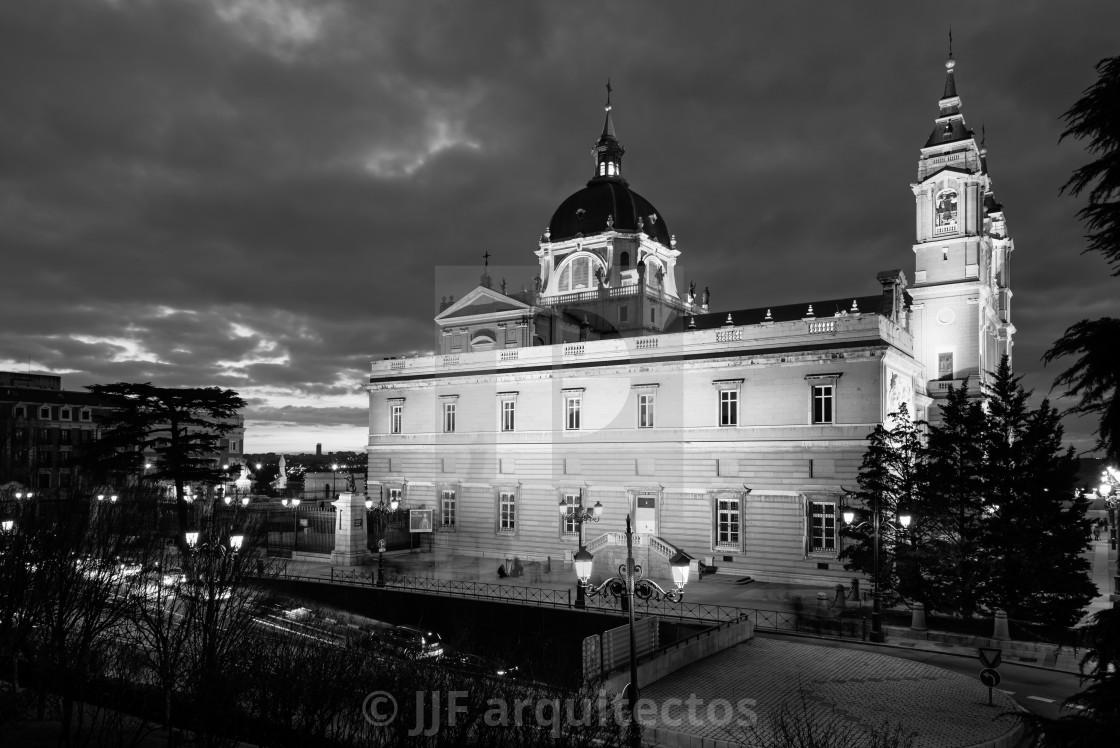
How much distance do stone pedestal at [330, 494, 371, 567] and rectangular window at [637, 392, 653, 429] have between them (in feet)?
46.7

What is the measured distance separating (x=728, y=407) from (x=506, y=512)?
526 inches

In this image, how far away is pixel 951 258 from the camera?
159 feet

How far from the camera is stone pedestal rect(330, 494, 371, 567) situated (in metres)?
38.8

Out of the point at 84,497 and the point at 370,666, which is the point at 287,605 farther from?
the point at 370,666

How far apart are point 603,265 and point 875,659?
43654mm

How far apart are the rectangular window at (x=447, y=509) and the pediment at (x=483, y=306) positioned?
1391 centimetres

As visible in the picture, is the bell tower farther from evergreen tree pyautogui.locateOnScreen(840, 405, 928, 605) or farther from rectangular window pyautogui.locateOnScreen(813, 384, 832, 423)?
evergreen tree pyautogui.locateOnScreen(840, 405, 928, 605)

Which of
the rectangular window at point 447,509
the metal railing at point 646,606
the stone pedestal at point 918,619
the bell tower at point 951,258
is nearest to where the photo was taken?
the stone pedestal at point 918,619

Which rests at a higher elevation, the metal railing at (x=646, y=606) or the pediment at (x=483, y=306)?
the pediment at (x=483, y=306)

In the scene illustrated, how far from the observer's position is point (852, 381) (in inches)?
1357

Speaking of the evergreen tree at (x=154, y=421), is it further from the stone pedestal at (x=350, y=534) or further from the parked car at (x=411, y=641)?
the parked car at (x=411, y=641)

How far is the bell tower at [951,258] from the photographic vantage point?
156ft

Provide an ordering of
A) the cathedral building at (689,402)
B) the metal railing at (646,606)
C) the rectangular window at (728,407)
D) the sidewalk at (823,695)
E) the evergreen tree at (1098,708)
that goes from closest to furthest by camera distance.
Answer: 1. the evergreen tree at (1098,708)
2. the sidewalk at (823,695)
3. the metal railing at (646,606)
4. the cathedral building at (689,402)
5. the rectangular window at (728,407)

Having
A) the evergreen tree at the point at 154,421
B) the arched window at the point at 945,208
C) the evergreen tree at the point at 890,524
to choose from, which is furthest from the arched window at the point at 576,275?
the evergreen tree at the point at 890,524
